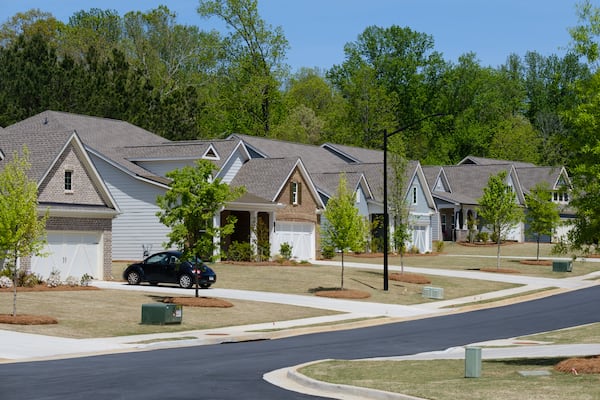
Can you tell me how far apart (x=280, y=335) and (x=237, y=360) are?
8.71 meters

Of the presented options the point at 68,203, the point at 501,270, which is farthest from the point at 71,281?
the point at 501,270

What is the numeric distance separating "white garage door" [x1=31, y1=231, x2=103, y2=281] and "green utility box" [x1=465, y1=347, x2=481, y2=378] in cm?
2859

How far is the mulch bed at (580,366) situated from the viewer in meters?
20.7

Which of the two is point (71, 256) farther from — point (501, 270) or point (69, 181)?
point (501, 270)

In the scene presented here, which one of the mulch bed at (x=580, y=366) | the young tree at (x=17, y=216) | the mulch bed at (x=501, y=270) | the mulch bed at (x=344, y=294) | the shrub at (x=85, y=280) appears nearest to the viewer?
the mulch bed at (x=580, y=366)

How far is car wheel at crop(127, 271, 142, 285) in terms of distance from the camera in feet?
158

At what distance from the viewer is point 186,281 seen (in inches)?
1864

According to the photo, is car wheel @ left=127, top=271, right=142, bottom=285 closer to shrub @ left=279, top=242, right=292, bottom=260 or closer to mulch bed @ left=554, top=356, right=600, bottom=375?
shrub @ left=279, top=242, right=292, bottom=260

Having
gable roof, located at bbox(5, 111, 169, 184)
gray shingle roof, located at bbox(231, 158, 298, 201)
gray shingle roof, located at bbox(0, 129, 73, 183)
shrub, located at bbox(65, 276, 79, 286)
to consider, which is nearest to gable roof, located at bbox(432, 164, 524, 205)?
gray shingle roof, located at bbox(231, 158, 298, 201)

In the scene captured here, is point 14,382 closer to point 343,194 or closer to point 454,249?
point 343,194

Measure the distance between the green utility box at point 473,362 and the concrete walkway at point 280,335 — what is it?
9.96ft

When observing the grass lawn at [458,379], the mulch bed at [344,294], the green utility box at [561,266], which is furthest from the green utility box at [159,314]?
the green utility box at [561,266]

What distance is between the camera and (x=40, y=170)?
45.8 meters

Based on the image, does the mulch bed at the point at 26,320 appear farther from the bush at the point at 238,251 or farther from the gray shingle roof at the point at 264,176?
the gray shingle roof at the point at 264,176
